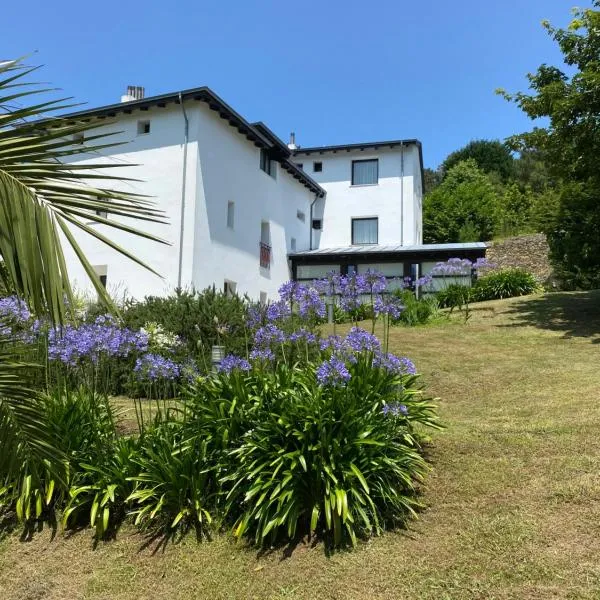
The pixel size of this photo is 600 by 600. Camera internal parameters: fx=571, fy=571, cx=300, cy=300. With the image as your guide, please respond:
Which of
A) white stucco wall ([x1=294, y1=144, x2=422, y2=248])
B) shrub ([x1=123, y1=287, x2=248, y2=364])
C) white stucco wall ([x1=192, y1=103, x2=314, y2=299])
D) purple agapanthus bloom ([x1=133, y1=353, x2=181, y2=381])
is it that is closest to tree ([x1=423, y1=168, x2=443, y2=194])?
white stucco wall ([x1=294, y1=144, x2=422, y2=248])

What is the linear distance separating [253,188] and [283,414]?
16316 millimetres

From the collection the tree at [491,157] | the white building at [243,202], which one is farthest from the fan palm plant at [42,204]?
the tree at [491,157]

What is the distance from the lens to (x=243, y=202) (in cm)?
1945

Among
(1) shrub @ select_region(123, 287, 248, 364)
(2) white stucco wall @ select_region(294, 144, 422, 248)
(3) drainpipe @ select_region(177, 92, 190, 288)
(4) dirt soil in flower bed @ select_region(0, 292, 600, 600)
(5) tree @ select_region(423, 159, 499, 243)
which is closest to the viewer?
(4) dirt soil in flower bed @ select_region(0, 292, 600, 600)

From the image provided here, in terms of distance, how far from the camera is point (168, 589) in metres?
4.01

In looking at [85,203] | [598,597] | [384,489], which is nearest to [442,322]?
[384,489]

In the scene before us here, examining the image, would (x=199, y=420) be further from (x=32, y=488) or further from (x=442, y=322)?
(x=442, y=322)

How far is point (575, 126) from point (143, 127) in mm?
12310

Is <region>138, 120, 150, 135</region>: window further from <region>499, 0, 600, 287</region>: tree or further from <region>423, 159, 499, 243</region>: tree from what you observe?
<region>423, 159, 499, 243</region>: tree

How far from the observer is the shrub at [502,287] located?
19297mm

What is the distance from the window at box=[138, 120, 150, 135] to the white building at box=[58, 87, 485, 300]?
→ 3 centimetres

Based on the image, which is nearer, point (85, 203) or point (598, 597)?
point (85, 203)

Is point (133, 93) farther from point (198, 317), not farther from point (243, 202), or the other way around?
point (198, 317)

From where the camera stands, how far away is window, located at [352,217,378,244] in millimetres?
26812
